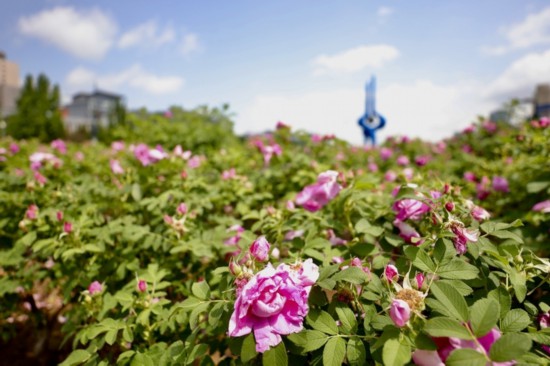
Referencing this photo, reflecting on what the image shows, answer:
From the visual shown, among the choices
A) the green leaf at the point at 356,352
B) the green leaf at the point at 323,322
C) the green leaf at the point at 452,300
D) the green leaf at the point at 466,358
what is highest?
the green leaf at the point at 452,300

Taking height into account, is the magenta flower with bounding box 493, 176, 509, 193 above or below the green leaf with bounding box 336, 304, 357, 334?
above

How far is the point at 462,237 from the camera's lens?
93cm

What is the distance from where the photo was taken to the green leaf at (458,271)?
0.83 meters

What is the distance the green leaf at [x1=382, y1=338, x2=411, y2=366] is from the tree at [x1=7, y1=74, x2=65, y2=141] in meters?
27.5

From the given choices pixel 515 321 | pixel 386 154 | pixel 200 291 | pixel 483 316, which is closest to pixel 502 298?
pixel 515 321

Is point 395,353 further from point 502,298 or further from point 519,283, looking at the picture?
point 519,283

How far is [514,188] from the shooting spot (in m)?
2.39

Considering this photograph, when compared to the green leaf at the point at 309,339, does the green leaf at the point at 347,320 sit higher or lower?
higher

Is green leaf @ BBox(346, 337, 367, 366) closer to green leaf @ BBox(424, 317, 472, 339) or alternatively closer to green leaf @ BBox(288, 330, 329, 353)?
green leaf @ BBox(288, 330, 329, 353)

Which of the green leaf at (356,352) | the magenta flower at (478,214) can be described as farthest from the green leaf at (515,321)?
the magenta flower at (478,214)

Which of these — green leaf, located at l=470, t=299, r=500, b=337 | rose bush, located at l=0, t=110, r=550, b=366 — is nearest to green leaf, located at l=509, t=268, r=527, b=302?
rose bush, located at l=0, t=110, r=550, b=366

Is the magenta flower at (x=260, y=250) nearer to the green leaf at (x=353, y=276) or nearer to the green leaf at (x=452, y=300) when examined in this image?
the green leaf at (x=353, y=276)

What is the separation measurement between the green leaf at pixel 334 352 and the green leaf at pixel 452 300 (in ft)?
0.78

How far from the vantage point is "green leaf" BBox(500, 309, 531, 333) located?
75 centimetres
